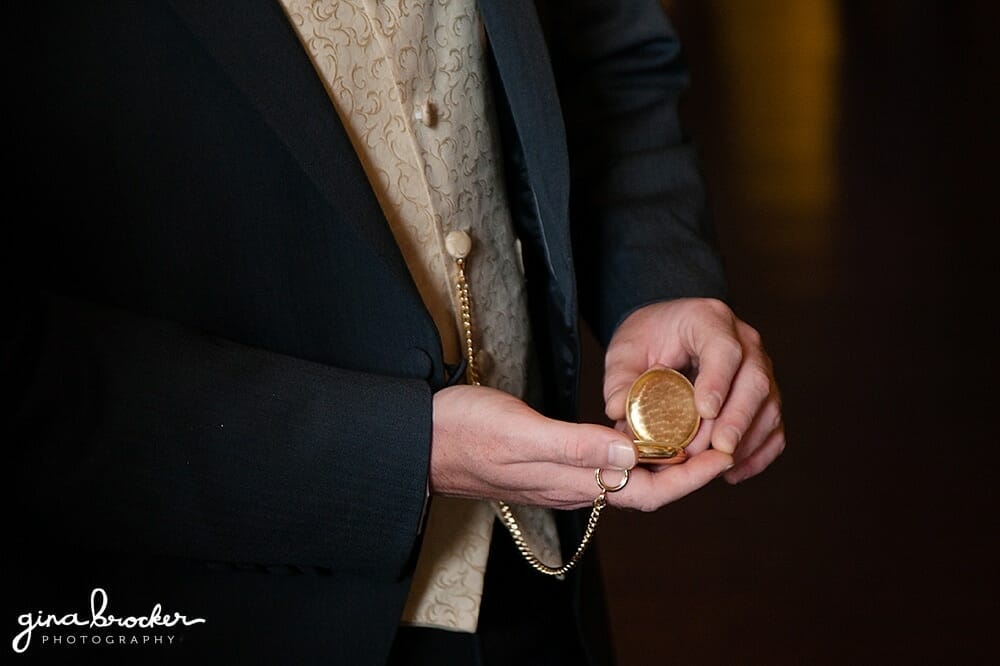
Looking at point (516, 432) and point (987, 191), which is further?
point (987, 191)

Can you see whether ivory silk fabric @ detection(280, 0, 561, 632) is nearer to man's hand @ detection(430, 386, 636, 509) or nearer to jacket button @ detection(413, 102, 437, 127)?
jacket button @ detection(413, 102, 437, 127)

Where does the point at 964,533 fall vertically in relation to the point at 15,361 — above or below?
below

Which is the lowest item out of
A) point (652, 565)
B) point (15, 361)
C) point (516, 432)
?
point (652, 565)

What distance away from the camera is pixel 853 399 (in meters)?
3.64

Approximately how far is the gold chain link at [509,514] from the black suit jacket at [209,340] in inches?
3.1

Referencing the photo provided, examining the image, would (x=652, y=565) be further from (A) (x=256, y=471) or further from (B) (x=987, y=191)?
(B) (x=987, y=191)

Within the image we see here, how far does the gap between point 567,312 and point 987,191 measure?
4065mm

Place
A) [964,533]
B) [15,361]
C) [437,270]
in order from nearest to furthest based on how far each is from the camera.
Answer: [15,361] < [437,270] < [964,533]

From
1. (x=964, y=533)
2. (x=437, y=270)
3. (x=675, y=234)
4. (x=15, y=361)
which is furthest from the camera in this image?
(x=964, y=533)

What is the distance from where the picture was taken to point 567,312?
1.27 m

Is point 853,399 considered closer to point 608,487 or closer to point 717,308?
point 717,308

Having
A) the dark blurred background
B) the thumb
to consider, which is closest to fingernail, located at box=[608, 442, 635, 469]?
the thumb

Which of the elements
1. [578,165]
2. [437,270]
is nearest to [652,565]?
[578,165]

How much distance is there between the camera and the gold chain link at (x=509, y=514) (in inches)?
47.5
